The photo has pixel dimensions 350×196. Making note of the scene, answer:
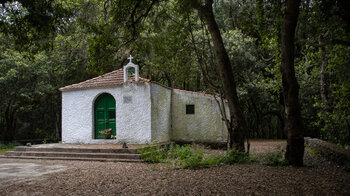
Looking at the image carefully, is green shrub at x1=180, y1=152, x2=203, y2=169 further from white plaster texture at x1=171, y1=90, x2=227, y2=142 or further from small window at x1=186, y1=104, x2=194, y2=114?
small window at x1=186, y1=104, x2=194, y2=114

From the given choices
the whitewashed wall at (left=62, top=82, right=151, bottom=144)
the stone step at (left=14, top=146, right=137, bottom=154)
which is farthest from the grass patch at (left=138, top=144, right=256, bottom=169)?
the whitewashed wall at (left=62, top=82, right=151, bottom=144)

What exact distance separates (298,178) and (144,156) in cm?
566

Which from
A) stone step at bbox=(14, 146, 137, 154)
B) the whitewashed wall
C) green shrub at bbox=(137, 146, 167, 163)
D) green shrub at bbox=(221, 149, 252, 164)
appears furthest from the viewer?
the whitewashed wall

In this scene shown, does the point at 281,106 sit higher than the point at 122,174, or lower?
higher

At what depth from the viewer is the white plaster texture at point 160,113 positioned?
13.1 meters

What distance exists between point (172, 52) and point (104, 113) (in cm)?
526

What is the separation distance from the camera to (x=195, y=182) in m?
5.91

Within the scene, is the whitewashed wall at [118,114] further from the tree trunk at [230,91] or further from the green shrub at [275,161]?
the green shrub at [275,161]

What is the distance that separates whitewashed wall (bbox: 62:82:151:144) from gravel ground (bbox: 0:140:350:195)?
504 cm

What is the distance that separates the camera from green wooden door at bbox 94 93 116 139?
13.7m

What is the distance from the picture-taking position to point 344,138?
10.3 metres

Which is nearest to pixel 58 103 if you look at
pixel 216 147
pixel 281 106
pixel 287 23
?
pixel 216 147

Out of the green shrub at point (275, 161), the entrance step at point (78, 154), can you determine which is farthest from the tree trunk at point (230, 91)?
the entrance step at point (78, 154)

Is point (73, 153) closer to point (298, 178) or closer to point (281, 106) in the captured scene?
point (298, 178)
